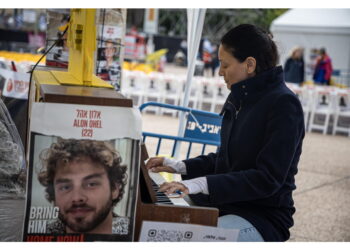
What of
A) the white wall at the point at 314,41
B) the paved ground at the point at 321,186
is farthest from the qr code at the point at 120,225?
the white wall at the point at 314,41

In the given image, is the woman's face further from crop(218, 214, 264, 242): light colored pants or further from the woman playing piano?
crop(218, 214, 264, 242): light colored pants

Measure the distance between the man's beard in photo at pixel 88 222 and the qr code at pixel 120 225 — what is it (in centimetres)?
5

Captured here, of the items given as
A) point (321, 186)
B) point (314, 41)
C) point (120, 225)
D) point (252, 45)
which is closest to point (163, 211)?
point (120, 225)

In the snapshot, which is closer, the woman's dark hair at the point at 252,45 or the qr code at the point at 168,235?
the qr code at the point at 168,235

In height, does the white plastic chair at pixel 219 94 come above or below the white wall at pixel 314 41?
below

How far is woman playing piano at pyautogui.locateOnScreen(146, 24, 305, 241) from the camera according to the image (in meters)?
2.45

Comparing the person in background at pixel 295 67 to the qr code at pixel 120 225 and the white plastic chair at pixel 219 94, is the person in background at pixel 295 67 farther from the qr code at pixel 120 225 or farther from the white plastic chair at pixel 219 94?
the qr code at pixel 120 225

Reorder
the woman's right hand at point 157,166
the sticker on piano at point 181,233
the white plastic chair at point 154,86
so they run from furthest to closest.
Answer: the white plastic chair at point 154,86 → the woman's right hand at point 157,166 → the sticker on piano at point 181,233

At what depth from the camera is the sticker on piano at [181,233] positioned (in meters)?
2.15

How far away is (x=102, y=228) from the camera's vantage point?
2.05 m

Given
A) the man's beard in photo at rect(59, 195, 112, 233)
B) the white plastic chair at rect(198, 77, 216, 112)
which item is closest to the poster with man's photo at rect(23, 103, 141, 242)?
the man's beard in photo at rect(59, 195, 112, 233)

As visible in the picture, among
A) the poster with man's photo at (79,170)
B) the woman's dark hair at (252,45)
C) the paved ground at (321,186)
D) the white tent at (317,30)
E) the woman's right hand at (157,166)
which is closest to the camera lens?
the poster with man's photo at (79,170)
